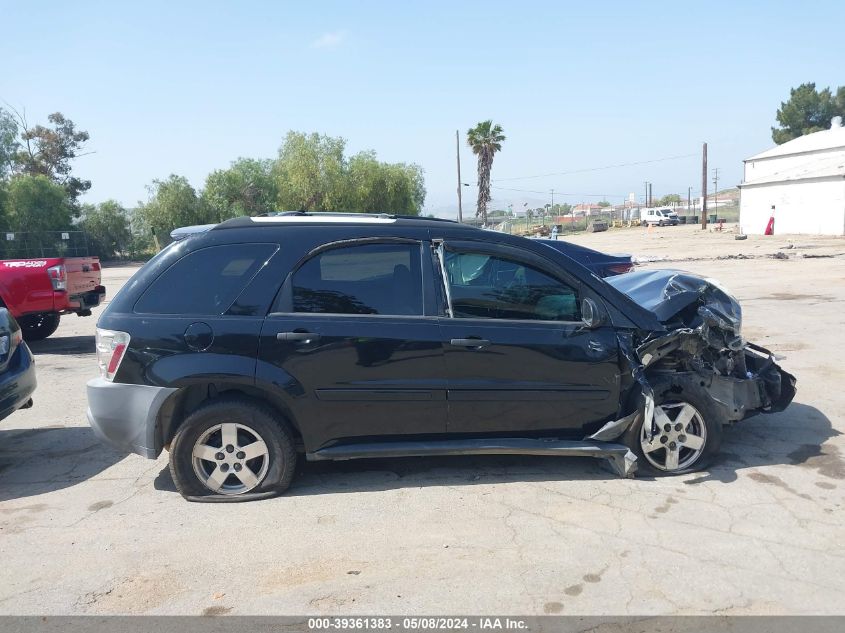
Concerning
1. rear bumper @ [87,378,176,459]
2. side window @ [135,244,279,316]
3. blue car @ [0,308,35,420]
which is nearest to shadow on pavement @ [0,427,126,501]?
blue car @ [0,308,35,420]

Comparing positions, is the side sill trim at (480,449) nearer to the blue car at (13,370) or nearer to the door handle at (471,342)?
the door handle at (471,342)

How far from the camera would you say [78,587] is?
12.2 feet

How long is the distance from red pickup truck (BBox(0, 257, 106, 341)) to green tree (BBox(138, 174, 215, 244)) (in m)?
46.4

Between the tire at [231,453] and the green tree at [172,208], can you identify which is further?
the green tree at [172,208]

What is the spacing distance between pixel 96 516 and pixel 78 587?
98 cm

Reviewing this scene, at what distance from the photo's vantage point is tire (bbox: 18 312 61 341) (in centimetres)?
1191

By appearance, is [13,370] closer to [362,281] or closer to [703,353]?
[362,281]

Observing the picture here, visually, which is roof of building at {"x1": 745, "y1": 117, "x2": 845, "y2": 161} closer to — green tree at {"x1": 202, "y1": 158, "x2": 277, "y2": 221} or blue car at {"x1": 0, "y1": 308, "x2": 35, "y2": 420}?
green tree at {"x1": 202, "y1": 158, "x2": 277, "y2": 221}

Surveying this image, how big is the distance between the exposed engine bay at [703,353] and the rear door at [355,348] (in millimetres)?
1421

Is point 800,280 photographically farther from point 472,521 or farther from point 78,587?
point 78,587

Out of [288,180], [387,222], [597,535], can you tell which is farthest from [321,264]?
[288,180]

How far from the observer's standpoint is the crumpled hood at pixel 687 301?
206 inches

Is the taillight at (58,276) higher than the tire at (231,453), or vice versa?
the taillight at (58,276)

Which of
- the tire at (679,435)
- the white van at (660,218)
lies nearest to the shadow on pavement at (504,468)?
the tire at (679,435)
